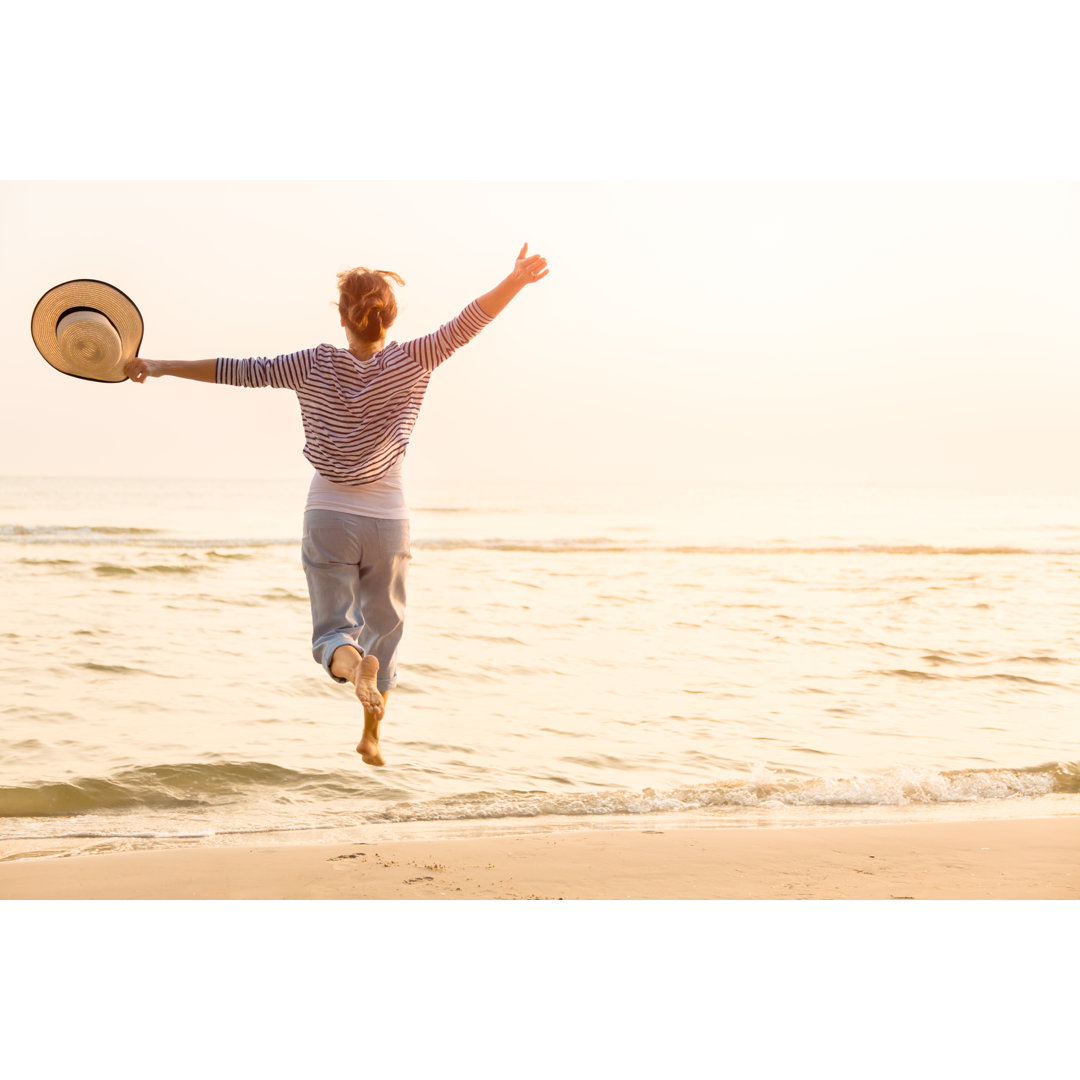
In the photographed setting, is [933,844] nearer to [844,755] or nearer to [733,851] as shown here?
[733,851]

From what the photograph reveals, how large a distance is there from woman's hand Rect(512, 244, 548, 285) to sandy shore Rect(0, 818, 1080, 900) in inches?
74.6

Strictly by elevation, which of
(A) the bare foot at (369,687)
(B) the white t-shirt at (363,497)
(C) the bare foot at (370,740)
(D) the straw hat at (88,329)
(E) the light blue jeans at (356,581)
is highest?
(D) the straw hat at (88,329)

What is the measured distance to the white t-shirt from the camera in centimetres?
235

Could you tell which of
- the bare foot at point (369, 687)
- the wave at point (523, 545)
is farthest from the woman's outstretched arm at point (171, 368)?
the wave at point (523, 545)

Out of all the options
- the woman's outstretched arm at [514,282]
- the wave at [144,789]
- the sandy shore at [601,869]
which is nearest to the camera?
the woman's outstretched arm at [514,282]

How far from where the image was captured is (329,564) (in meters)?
2.35

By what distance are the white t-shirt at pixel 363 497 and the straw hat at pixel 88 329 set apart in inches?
20.4

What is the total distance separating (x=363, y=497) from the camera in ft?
7.75

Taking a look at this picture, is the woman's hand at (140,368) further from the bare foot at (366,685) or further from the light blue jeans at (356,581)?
the bare foot at (366,685)

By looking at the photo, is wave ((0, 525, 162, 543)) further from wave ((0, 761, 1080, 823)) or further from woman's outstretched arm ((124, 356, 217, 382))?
woman's outstretched arm ((124, 356, 217, 382))

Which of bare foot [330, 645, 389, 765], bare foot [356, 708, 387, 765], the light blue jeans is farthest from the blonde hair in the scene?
bare foot [356, 708, 387, 765]

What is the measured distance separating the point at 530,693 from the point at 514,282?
4270mm

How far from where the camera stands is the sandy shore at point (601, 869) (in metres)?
3.14

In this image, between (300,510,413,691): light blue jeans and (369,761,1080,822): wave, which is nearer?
(300,510,413,691): light blue jeans
